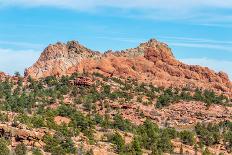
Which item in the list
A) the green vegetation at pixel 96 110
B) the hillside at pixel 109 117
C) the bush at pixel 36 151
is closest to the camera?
the bush at pixel 36 151

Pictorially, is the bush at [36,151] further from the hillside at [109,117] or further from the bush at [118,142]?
the bush at [118,142]

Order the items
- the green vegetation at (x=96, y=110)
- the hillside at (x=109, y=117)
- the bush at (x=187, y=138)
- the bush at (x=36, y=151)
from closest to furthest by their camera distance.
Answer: the bush at (x=36, y=151) → the hillside at (x=109, y=117) → the green vegetation at (x=96, y=110) → the bush at (x=187, y=138)

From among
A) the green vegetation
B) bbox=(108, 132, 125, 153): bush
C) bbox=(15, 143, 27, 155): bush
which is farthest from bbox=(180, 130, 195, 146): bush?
bbox=(15, 143, 27, 155): bush

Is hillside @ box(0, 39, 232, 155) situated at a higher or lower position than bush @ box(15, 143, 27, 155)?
higher

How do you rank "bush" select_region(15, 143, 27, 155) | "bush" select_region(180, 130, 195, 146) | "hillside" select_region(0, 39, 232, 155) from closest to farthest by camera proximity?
1. "bush" select_region(15, 143, 27, 155)
2. "hillside" select_region(0, 39, 232, 155)
3. "bush" select_region(180, 130, 195, 146)

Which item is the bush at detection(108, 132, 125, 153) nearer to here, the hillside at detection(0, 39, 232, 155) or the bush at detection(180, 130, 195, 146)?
the hillside at detection(0, 39, 232, 155)

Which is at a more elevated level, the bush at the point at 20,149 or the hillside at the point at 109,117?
the hillside at the point at 109,117

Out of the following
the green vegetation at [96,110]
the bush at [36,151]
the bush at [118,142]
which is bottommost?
the bush at [36,151]

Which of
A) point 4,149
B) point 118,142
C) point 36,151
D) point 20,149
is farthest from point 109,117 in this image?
point 4,149

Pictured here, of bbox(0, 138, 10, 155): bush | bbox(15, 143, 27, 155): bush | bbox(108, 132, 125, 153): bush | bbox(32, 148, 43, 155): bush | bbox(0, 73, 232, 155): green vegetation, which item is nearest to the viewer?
bbox(0, 138, 10, 155): bush

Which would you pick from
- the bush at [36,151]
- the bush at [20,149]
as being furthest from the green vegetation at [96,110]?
the bush at [36,151]

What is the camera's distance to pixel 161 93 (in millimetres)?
186375

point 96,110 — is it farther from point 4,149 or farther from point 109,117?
point 4,149

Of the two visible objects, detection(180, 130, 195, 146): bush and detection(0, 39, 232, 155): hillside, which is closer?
detection(0, 39, 232, 155): hillside
